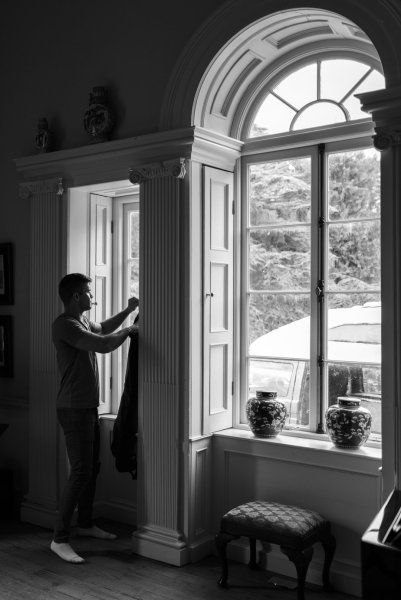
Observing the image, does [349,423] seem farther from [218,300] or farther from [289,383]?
[218,300]

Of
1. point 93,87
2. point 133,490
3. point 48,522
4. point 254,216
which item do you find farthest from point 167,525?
point 93,87

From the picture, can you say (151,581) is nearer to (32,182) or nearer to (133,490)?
(133,490)

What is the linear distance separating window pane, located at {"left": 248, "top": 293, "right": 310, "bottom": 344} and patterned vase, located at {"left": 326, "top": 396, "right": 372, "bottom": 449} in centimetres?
47

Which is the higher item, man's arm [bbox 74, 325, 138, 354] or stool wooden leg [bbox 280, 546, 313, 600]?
man's arm [bbox 74, 325, 138, 354]

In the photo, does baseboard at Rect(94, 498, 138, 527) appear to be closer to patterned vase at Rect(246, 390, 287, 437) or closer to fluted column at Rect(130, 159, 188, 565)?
fluted column at Rect(130, 159, 188, 565)

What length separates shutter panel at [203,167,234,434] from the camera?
431cm

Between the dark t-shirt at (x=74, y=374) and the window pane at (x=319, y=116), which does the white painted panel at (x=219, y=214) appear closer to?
the window pane at (x=319, y=116)

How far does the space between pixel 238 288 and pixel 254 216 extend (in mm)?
490

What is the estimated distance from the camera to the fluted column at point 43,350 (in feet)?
16.2

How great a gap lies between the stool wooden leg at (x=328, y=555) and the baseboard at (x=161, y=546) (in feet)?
2.90

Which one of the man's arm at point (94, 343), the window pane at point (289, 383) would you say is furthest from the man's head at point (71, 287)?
the window pane at point (289, 383)

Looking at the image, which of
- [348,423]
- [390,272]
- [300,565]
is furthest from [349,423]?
[390,272]

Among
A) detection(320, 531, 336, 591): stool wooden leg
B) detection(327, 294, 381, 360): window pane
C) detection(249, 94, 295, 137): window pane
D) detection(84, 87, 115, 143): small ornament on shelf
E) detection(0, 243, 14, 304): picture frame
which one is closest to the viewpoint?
detection(320, 531, 336, 591): stool wooden leg

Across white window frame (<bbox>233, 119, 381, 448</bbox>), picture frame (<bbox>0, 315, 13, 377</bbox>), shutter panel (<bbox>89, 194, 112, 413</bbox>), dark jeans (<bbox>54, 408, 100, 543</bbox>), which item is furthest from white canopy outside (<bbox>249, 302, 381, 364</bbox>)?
picture frame (<bbox>0, 315, 13, 377</bbox>)
